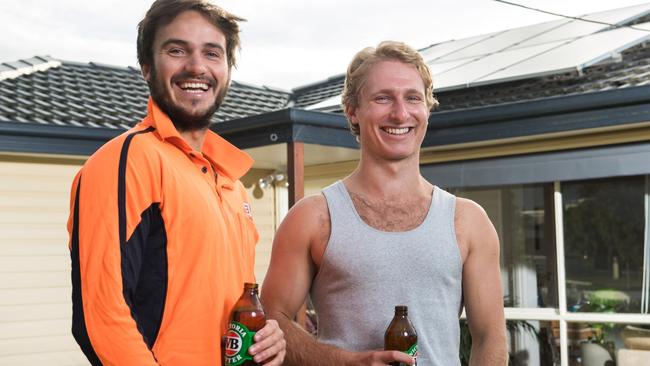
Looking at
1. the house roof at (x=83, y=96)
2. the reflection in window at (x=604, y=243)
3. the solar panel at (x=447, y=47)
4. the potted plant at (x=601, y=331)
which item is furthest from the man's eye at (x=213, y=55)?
the solar panel at (x=447, y=47)

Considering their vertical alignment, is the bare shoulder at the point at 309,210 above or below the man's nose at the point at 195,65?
below

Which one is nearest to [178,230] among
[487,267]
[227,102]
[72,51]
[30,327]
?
[487,267]

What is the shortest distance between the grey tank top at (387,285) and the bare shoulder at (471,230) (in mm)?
57

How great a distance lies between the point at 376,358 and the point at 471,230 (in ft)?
1.97

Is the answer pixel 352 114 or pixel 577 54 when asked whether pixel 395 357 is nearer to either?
pixel 352 114

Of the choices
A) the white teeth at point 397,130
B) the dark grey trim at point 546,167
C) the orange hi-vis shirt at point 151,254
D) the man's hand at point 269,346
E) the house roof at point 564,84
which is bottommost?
the man's hand at point 269,346

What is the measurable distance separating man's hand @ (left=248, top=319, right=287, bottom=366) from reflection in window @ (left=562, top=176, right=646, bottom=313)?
518cm

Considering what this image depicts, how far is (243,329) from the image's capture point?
7.06 feet

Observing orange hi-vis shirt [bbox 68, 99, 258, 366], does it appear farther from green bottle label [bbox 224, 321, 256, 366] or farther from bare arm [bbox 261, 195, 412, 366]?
bare arm [bbox 261, 195, 412, 366]

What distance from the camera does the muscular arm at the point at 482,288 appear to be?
2.71 metres

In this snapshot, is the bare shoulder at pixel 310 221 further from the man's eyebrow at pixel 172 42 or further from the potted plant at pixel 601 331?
the potted plant at pixel 601 331

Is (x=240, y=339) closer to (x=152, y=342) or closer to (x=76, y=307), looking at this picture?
(x=152, y=342)

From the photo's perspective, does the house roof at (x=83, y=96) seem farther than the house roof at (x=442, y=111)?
Yes

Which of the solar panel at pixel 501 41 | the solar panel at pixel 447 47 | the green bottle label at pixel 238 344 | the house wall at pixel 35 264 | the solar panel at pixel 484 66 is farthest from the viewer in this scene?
the solar panel at pixel 447 47
